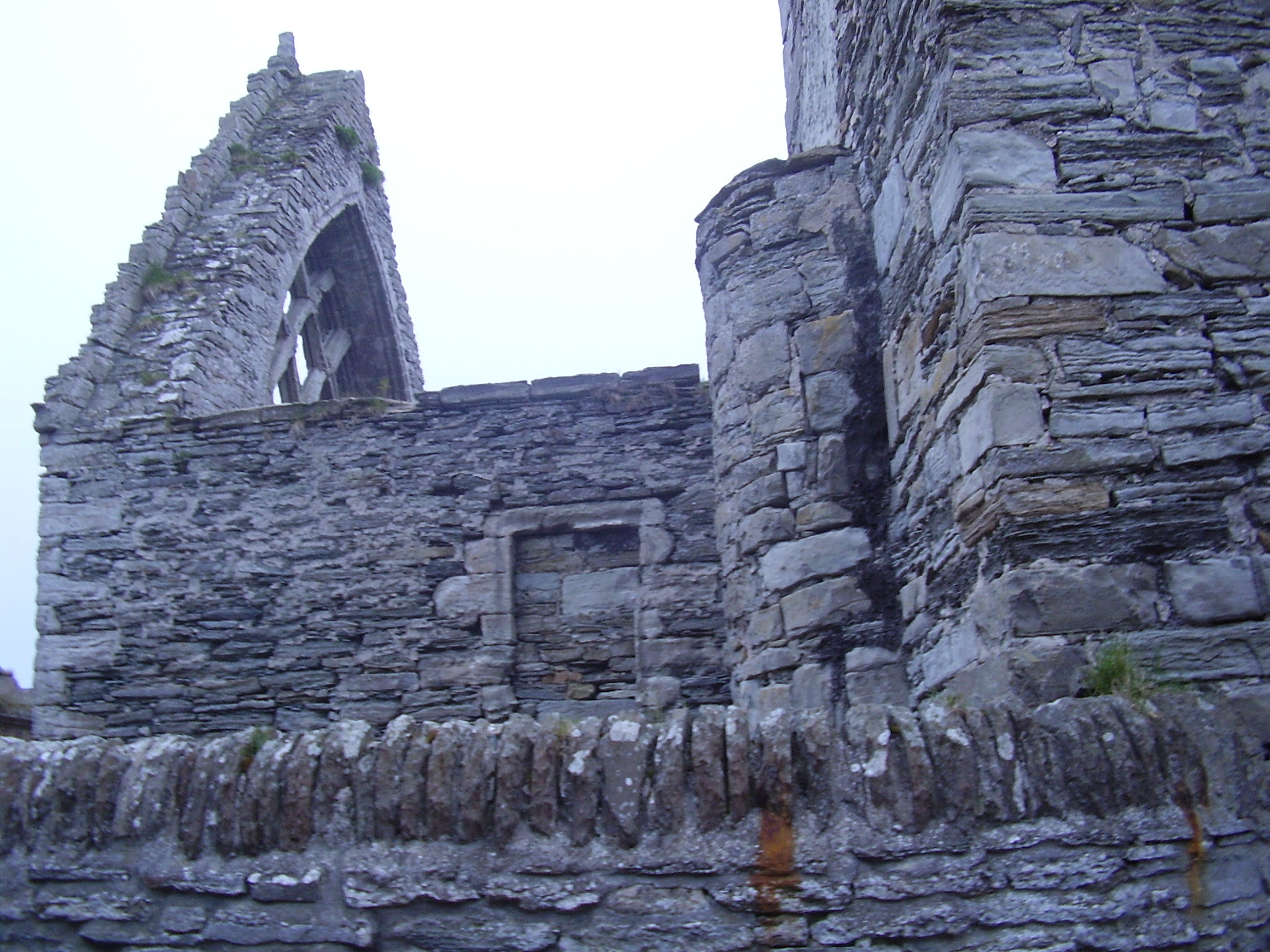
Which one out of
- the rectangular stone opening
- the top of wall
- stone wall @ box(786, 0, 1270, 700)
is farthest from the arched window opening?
stone wall @ box(786, 0, 1270, 700)

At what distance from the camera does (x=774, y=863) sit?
247 centimetres

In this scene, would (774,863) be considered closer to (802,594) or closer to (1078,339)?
(1078,339)

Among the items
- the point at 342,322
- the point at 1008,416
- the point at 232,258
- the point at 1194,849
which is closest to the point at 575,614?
the point at 1008,416

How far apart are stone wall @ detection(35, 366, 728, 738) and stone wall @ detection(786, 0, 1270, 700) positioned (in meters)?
3.08

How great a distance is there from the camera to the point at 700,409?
762cm

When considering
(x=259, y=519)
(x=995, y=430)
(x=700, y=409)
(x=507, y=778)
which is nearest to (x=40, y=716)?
(x=259, y=519)

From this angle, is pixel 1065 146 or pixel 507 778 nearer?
pixel 507 778

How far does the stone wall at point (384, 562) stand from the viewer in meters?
7.16

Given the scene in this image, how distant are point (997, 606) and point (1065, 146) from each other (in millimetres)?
1722

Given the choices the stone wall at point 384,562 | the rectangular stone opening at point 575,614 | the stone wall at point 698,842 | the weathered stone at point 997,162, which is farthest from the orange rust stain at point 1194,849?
the rectangular stone opening at point 575,614

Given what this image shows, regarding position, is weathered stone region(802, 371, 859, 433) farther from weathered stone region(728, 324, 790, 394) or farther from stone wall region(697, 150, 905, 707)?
weathered stone region(728, 324, 790, 394)

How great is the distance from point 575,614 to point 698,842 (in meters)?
4.81

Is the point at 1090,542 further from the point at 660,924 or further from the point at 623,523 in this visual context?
the point at 623,523

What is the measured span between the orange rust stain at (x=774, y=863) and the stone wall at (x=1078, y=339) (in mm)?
1069
